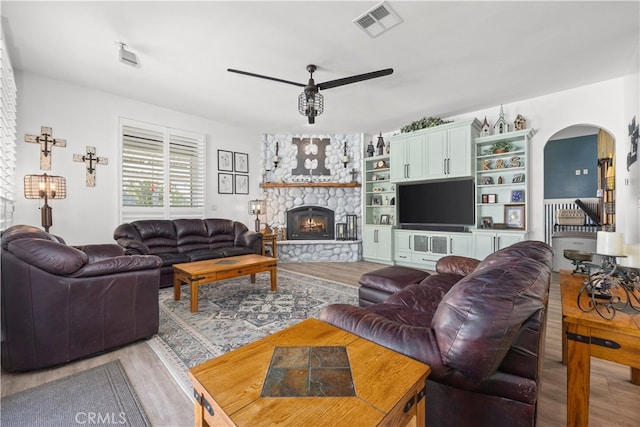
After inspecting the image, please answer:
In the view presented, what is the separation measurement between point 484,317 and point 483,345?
95mm

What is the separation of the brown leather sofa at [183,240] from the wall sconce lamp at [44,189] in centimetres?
78

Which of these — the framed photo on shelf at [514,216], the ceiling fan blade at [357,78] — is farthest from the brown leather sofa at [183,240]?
the framed photo on shelf at [514,216]

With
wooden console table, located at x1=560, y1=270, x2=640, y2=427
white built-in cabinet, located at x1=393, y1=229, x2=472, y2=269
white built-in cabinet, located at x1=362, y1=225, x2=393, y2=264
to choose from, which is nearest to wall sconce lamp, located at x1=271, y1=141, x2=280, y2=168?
white built-in cabinet, located at x1=362, y1=225, x2=393, y2=264

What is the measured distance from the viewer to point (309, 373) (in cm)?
91

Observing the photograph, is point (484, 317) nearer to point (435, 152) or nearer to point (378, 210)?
point (435, 152)

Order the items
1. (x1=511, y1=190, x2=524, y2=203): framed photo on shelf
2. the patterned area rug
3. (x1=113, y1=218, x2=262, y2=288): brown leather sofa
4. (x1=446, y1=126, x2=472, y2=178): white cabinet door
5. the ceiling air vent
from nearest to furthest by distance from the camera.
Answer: the patterned area rug < the ceiling air vent < (x1=113, y1=218, x2=262, y2=288): brown leather sofa < (x1=511, y1=190, x2=524, y2=203): framed photo on shelf < (x1=446, y1=126, x2=472, y2=178): white cabinet door

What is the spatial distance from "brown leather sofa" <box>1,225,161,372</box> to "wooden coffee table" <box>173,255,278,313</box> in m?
0.75

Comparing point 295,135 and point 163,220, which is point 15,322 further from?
point 295,135

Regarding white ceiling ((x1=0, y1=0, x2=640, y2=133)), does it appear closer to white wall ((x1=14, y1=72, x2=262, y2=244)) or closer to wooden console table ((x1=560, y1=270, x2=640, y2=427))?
white wall ((x1=14, y1=72, x2=262, y2=244))

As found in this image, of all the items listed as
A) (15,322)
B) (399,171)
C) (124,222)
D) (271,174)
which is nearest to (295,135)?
(271,174)

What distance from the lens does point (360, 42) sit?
2.84 metres

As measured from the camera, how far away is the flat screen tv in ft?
15.8

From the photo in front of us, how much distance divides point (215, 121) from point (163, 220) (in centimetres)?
225

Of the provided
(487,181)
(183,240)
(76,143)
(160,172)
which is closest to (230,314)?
(183,240)
